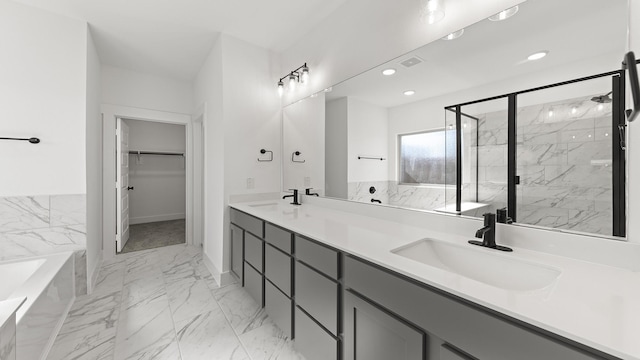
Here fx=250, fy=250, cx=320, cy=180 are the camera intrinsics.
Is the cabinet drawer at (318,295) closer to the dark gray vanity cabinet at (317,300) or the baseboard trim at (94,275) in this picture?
the dark gray vanity cabinet at (317,300)

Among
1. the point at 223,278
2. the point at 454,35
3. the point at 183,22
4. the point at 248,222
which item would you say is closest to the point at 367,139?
the point at 454,35

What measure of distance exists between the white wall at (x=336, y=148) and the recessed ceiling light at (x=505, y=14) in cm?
113

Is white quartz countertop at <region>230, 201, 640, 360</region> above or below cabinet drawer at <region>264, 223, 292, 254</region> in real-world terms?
above

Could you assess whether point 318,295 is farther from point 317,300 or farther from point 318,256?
point 318,256

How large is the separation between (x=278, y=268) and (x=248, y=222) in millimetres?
618

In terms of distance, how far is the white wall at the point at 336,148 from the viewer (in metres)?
2.14

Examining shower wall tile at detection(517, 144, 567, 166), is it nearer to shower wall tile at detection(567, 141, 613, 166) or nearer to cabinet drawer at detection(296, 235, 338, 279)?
shower wall tile at detection(567, 141, 613, 166)

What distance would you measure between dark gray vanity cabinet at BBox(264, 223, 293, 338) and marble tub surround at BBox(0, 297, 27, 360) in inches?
50.9

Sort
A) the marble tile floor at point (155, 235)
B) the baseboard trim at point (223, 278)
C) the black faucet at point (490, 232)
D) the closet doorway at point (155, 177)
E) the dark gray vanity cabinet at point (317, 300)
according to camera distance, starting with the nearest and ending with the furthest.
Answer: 1. the black faucet at point (490, 232)
2. the dark gray vanity cabinet at point (317, 300)
3. the baseboard trim at point (223, 278)
4. the marble tile floor at point (155, 235)
5. the closet doorway at point (155, 177)

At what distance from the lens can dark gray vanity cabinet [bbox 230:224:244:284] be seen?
2381 millimetres

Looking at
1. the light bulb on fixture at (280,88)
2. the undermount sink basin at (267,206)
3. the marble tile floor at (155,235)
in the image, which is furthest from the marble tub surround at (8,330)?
the marble tile floor at (155,235)

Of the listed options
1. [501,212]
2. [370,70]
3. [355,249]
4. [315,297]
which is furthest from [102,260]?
[501,212]

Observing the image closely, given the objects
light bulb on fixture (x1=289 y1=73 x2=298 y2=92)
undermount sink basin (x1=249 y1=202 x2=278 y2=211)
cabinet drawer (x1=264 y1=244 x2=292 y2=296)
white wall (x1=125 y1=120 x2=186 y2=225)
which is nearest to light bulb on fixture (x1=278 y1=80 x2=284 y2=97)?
light bulb on fixture (x1=289 y1=73 x2=298 y2=92)

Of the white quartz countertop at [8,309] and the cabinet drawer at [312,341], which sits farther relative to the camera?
the cabinet drawer at [312,341]
